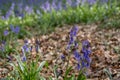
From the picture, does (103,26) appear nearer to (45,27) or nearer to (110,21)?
(110,21)

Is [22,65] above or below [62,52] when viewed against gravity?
above

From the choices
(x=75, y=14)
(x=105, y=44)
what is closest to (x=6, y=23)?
(x=75, y=14)

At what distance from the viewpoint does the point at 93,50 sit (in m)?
5.74

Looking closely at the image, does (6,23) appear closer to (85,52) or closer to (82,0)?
(82,0)

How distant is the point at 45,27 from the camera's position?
7.93 meters

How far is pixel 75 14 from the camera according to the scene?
336 inches

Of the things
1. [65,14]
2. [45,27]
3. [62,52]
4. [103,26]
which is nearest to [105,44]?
[62,52]

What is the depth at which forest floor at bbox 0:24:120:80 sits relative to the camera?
4742 millimetres

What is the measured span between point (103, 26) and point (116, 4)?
1774 millimetres

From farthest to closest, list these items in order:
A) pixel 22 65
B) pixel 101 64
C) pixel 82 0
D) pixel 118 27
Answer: pixel 82 0 → pixel 118 27 → pixel 101 64 → pixel 22 65

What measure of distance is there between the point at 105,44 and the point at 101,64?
3.33 feet

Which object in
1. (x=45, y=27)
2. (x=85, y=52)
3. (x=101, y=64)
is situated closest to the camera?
(x=85, y=52)

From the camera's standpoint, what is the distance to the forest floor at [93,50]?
474 centimetres

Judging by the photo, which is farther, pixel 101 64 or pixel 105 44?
pixel 105 44
